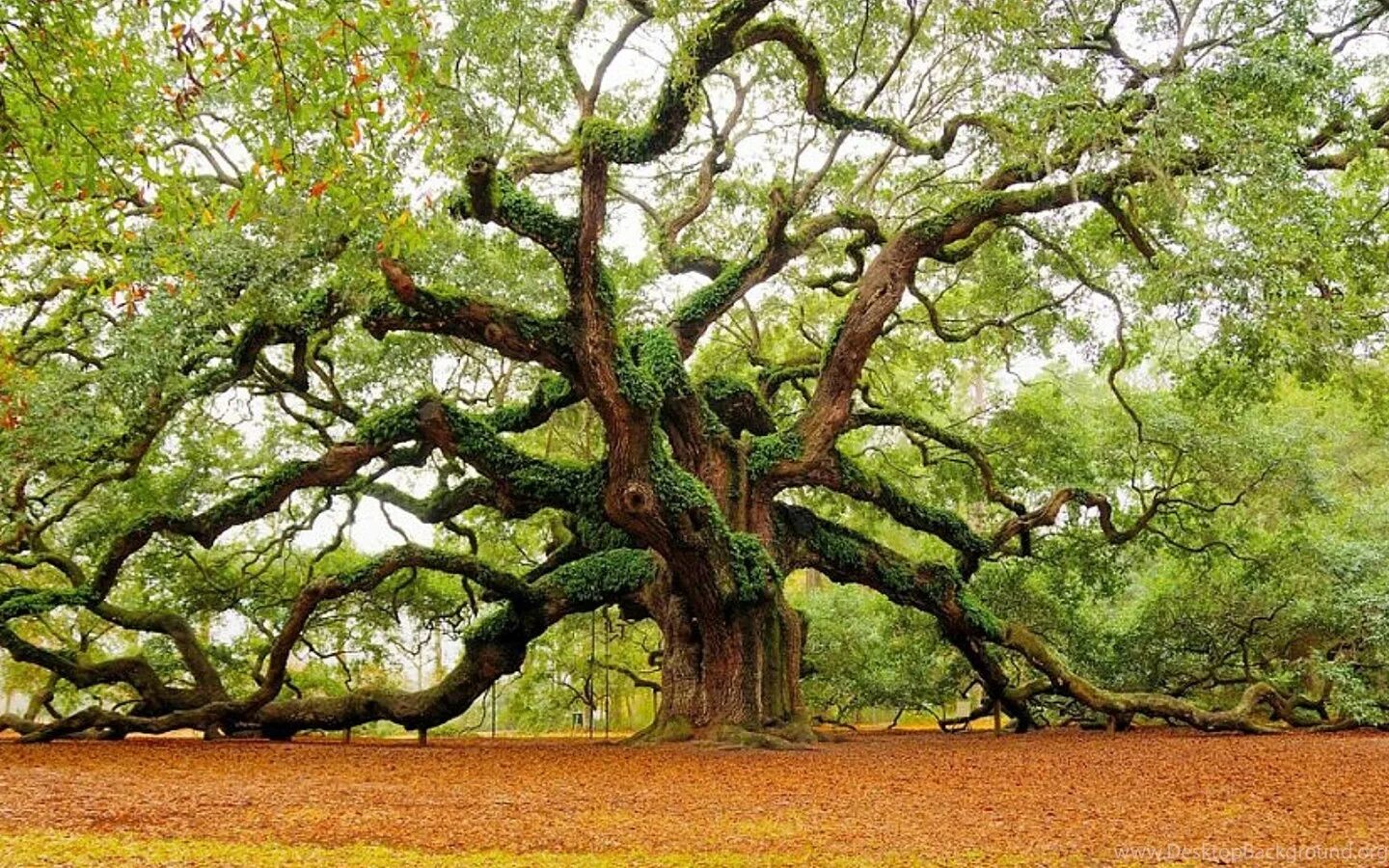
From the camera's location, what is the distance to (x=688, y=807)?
5195 millimetres

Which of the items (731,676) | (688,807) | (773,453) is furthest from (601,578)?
(688,807)

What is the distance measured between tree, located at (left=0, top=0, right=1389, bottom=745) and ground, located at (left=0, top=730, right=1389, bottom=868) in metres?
2.15

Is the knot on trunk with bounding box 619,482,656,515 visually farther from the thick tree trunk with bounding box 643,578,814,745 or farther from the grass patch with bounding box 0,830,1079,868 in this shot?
the grass patch with bounding box 0,830,1079,868

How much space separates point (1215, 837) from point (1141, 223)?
7.29m

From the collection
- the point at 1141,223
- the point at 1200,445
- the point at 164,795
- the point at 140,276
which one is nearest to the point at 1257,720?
the point at 1200,445

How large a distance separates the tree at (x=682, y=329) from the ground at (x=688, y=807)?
84.5 inches

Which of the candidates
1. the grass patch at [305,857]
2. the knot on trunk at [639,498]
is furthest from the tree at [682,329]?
the grass patch at [305,857]

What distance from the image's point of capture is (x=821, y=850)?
389 cm

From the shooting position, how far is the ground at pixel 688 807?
12.3 feet

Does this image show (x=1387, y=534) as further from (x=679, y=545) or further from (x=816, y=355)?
(x=679, y=545)

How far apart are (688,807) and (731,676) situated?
4578mm

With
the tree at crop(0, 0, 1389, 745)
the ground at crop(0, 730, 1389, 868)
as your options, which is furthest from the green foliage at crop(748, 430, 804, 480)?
the ground at crop(0, 730, 1389, 868)

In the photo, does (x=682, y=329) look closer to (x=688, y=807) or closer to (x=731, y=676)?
(x=731, y=676)

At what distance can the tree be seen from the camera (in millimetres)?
6980
